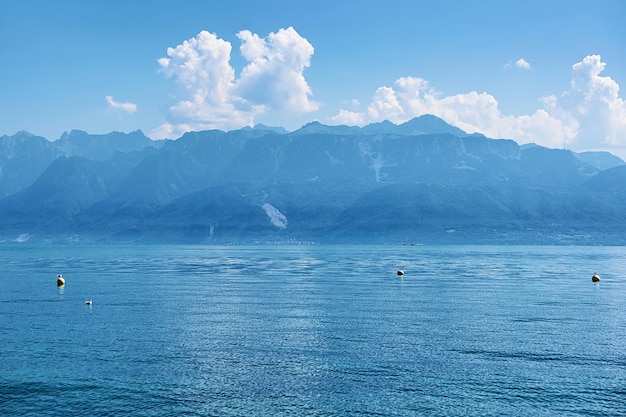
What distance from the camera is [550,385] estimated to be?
5897 cm

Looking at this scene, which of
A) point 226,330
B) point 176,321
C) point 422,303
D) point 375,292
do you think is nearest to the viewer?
point 226,330

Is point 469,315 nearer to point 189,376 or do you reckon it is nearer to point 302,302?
point 302,302

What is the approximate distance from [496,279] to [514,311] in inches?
3079

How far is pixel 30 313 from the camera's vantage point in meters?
103

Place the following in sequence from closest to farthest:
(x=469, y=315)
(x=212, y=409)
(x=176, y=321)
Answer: (x=212, y=409) → (x=176, y=321) → (x=469, y=315)

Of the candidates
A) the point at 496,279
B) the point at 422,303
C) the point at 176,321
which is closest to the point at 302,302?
the point at 422,303

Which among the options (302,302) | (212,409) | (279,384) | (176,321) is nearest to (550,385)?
(279,384)

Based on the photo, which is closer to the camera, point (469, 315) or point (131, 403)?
point (131, 403)

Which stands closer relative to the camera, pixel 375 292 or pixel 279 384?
pixel 279 384

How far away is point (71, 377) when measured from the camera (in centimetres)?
6203

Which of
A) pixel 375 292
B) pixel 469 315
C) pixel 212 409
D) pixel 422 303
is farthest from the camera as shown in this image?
pixel 375 292

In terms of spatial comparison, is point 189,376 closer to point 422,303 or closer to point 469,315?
point 469,315

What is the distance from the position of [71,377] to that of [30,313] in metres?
47.0

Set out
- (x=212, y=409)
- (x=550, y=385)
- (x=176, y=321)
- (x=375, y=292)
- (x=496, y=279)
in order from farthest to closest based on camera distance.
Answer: (x=496, y=279) < (x=375, y=292) < (x=176, y=321) < (x=550, y=385) < (x=212, y=409)
